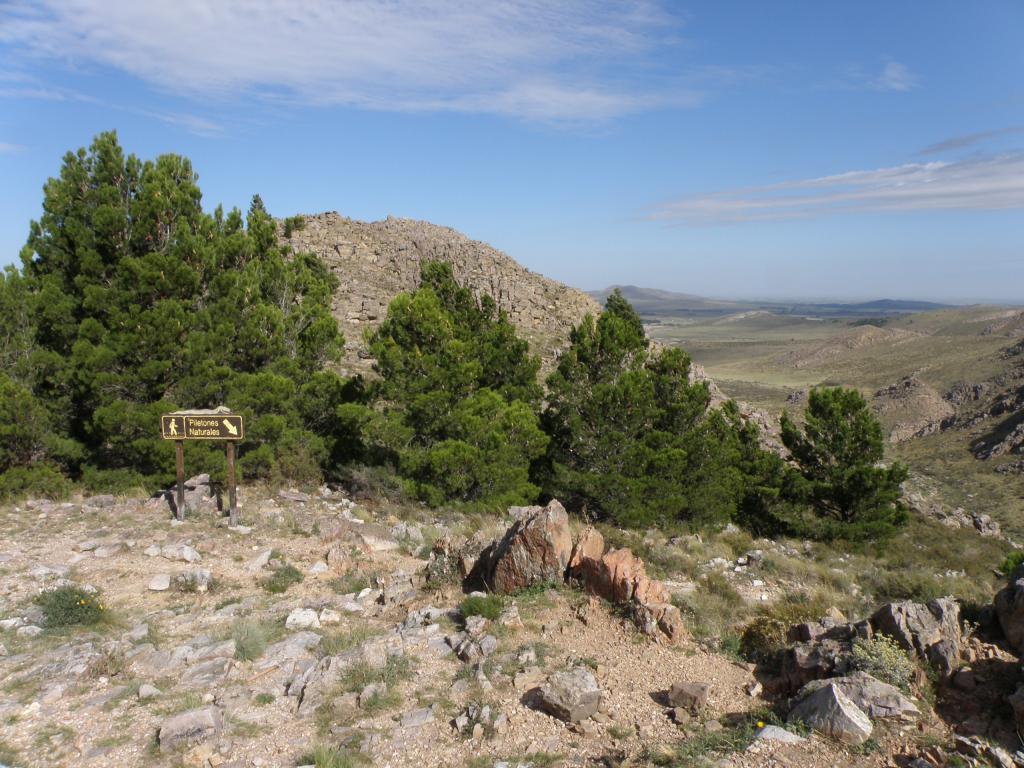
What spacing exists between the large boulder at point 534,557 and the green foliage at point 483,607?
66 cm

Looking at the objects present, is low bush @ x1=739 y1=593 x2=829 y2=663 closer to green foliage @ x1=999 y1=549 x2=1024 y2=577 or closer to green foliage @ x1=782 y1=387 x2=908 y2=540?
green foliage @ x1=999 y1=549 x2=1024 y2=577

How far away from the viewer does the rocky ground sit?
6082mm

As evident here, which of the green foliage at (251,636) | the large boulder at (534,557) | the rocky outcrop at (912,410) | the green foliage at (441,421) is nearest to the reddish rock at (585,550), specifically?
the large boulder at (534,557)

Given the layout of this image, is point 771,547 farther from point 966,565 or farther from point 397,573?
point 397,573

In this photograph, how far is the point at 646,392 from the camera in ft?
60.6

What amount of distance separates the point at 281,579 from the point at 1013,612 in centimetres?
1031

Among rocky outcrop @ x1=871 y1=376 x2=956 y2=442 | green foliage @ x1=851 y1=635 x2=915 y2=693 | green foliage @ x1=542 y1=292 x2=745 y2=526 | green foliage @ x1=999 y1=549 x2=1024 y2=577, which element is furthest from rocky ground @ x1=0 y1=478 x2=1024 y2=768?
rocky outcrop @ x1=871 y1=376 x2=956 y2=442

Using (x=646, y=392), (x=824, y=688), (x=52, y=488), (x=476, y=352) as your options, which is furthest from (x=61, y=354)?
(x=824, y=688)

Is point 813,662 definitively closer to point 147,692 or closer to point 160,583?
point 147,692

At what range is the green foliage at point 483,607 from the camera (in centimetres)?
895

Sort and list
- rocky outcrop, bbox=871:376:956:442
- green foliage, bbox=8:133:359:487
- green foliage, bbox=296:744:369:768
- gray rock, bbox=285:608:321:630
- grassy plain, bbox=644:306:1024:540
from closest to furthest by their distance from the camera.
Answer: green foliage, bbox=296:744:369:768, gray rock, bbox=285:608:321:630, green foliage, bbox=8:133:359:487, grassy plain, bbox=644:306:1024:540, rocky outcrop, bbox=871:376:956:442

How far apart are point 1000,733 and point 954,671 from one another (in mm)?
830

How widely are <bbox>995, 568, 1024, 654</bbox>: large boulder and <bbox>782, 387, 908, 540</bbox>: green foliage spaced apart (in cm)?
1362

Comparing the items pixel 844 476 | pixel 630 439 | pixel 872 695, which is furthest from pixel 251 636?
pixel 844 476
